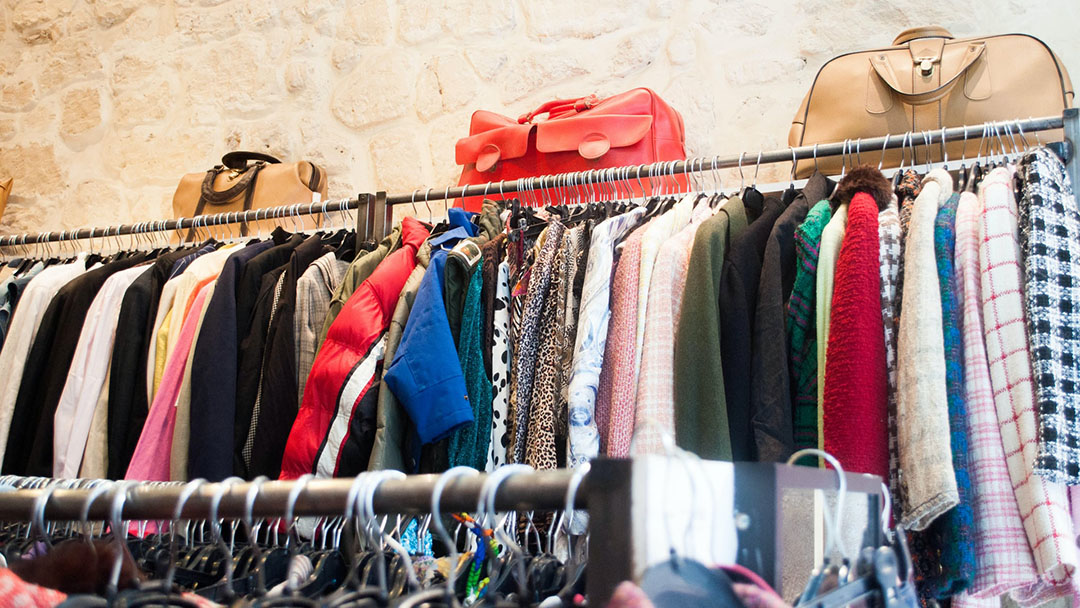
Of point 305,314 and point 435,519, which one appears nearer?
point 435,519

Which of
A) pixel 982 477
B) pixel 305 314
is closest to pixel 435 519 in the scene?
pixel 982 477

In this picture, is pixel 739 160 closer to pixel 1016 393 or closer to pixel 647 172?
pixel 647 172

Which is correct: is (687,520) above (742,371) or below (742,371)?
below

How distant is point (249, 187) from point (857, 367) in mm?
1720

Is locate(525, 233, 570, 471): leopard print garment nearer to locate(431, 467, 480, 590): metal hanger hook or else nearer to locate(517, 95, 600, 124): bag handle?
locate(517, 95, 600, 124): bag handle

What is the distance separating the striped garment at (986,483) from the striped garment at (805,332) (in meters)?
0.22

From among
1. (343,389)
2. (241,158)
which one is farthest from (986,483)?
(241,158)

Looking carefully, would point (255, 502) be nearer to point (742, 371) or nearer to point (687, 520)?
point (687, 520)

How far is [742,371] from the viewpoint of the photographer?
4.55 feet

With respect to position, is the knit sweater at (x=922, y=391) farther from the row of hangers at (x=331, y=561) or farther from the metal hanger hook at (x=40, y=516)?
the metal hanger hook at (x=40, y=516)

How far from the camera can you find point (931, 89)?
5.70ft

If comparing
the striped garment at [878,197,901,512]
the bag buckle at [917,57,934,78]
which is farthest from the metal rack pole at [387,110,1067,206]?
the striped garment at [878,197,901,512]

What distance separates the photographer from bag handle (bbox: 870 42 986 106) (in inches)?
67.6

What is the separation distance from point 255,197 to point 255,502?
71.7 inches
